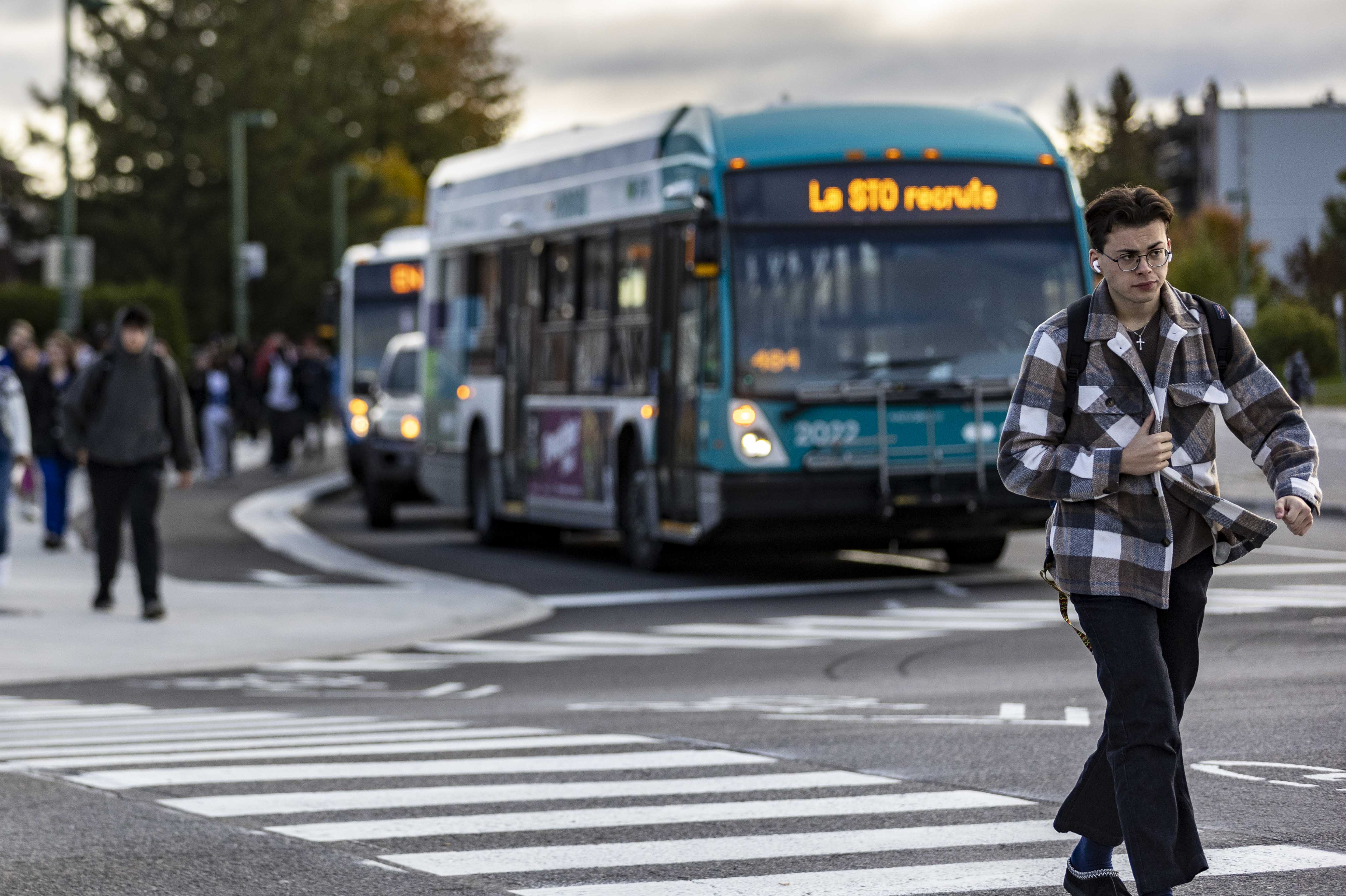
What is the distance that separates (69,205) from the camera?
32688 mm

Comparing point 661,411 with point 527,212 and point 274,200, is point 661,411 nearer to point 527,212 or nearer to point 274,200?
point 527,212

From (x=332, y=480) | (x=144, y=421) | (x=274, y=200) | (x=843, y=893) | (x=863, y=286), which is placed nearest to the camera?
(x=843, y=893)

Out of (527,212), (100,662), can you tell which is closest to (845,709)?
(100,662)

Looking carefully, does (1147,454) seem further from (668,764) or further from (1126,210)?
(668,764)

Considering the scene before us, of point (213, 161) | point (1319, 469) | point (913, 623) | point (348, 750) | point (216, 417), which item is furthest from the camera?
point (213, 161)

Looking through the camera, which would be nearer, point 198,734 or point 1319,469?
point 198,734

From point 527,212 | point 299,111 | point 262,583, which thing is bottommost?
point 262,583

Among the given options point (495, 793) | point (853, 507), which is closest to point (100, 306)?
point (853, 507)

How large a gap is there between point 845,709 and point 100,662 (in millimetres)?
4860

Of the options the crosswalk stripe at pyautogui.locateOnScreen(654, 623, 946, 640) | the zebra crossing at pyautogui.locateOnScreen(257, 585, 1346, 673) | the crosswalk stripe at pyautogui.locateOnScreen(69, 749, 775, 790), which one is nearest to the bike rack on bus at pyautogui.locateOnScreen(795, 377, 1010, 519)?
the zebra crossing at pyautogui.locateOnScreen(257, 585, 1346, 673)

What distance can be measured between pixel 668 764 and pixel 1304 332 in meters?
18.8

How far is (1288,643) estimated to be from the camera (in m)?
11.2

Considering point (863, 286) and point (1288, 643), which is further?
point (863, 286)

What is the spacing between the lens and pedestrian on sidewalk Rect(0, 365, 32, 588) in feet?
50.0
